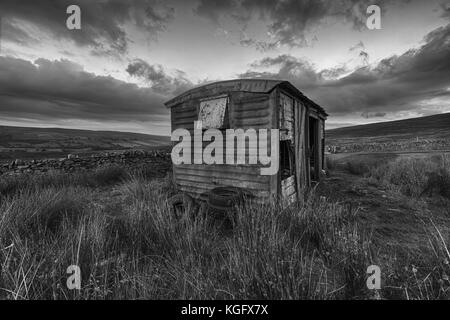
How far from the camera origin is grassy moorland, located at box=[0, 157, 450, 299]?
2.14 m

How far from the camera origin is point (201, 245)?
317 cm

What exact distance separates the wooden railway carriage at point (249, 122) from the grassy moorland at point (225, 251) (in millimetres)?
1436

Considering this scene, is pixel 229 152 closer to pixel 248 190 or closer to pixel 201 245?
pixel 248 190

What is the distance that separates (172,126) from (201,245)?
520 cm

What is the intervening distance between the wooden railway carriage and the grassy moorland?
4.71 feet

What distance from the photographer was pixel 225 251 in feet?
10.7

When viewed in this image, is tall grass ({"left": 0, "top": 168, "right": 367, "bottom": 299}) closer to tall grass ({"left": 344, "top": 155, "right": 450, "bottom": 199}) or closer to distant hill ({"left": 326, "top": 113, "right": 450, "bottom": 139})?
tall grass ({"left": 344, "top": 155, "right": 450, "bottom": 199})

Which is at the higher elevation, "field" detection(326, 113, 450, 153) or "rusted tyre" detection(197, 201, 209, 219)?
"field" detection(326, 113, 450, 153)

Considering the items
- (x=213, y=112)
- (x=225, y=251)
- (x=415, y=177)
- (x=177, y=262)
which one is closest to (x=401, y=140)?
(x=415, y=177)

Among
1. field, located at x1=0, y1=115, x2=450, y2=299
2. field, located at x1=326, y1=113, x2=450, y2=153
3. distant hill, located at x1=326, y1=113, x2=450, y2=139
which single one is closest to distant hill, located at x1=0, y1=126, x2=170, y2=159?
field, located at x1=0, y1=115, x2=450, y2=299

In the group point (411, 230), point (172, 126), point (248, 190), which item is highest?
point (172, 126)

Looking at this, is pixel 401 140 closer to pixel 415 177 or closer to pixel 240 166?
pixel 415 177

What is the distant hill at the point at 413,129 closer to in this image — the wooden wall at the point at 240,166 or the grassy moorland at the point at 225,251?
the wooden wall at the point at 240,166
